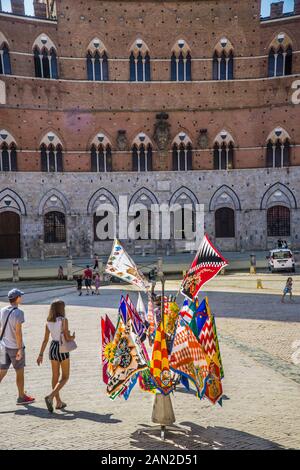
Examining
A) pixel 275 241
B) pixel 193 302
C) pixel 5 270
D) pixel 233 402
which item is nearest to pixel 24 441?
pixel 193 302

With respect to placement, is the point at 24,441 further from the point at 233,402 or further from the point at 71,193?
the point at 71,193

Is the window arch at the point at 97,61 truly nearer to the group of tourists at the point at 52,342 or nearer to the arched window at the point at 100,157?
the arched window at the point at 100,157

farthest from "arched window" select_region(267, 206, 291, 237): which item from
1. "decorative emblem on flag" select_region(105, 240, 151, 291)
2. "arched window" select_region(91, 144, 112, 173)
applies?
"decorative emblem on flag" select_region(105, 240, 151, 291)

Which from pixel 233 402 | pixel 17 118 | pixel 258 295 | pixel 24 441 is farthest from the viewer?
pixel 17 118

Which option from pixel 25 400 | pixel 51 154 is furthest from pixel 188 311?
pixel 51 154

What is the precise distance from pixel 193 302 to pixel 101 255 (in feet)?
92.7

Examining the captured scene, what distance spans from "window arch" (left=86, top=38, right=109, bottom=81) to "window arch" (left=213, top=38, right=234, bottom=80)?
24.2ft

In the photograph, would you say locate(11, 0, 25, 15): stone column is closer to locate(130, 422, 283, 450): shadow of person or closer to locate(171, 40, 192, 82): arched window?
locate(171, 40, 192, 82): arched window

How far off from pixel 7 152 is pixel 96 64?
8.29 meters

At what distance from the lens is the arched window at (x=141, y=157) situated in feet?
116

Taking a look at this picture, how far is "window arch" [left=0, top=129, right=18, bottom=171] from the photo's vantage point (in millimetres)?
33094

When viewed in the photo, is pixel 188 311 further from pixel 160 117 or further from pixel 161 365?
pixel 160 117

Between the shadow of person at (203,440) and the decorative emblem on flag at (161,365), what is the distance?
645 millimetres

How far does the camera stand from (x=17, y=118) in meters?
33.3
